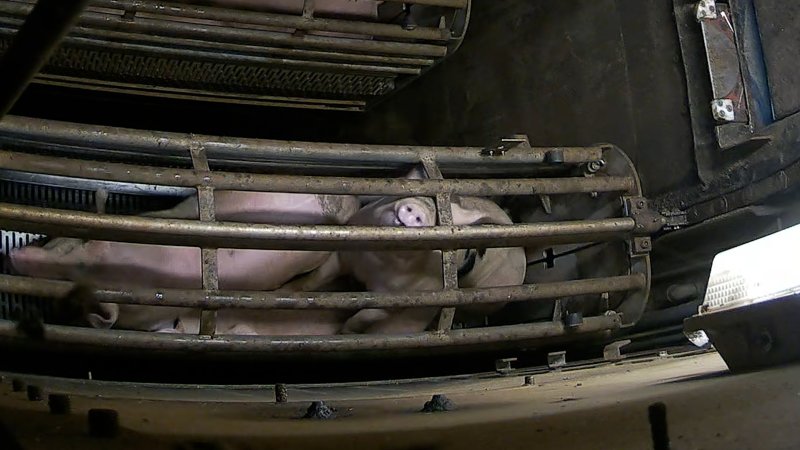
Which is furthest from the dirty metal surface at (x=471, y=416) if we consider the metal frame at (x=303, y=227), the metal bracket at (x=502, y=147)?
the metal bracket at (x=502, y=147)

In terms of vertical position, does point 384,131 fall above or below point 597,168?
above

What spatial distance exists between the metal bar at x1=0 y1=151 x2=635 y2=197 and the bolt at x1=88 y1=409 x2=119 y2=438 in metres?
0.66

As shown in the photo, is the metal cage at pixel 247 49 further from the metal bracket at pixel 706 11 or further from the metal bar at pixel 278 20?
the metal bracket at pixel 706 11

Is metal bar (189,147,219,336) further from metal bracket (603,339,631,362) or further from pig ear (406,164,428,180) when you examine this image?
metal bracket (603,339,631,362)

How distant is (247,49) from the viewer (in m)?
2.38

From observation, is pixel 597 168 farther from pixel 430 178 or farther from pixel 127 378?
pixel 127 378

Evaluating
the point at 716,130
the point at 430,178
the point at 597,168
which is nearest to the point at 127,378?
the point at 430,178

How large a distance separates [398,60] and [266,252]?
30.9 inches

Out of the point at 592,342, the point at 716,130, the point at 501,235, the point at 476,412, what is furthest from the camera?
the point at 592,342

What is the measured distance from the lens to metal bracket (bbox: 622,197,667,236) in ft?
7.29

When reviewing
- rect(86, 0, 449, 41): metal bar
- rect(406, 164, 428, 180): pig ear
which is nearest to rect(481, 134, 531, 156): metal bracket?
rect(406, 164, 428, 180): pig ear

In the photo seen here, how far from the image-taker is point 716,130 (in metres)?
2.20

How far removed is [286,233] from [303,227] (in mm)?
38

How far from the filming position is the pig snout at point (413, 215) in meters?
1.98
